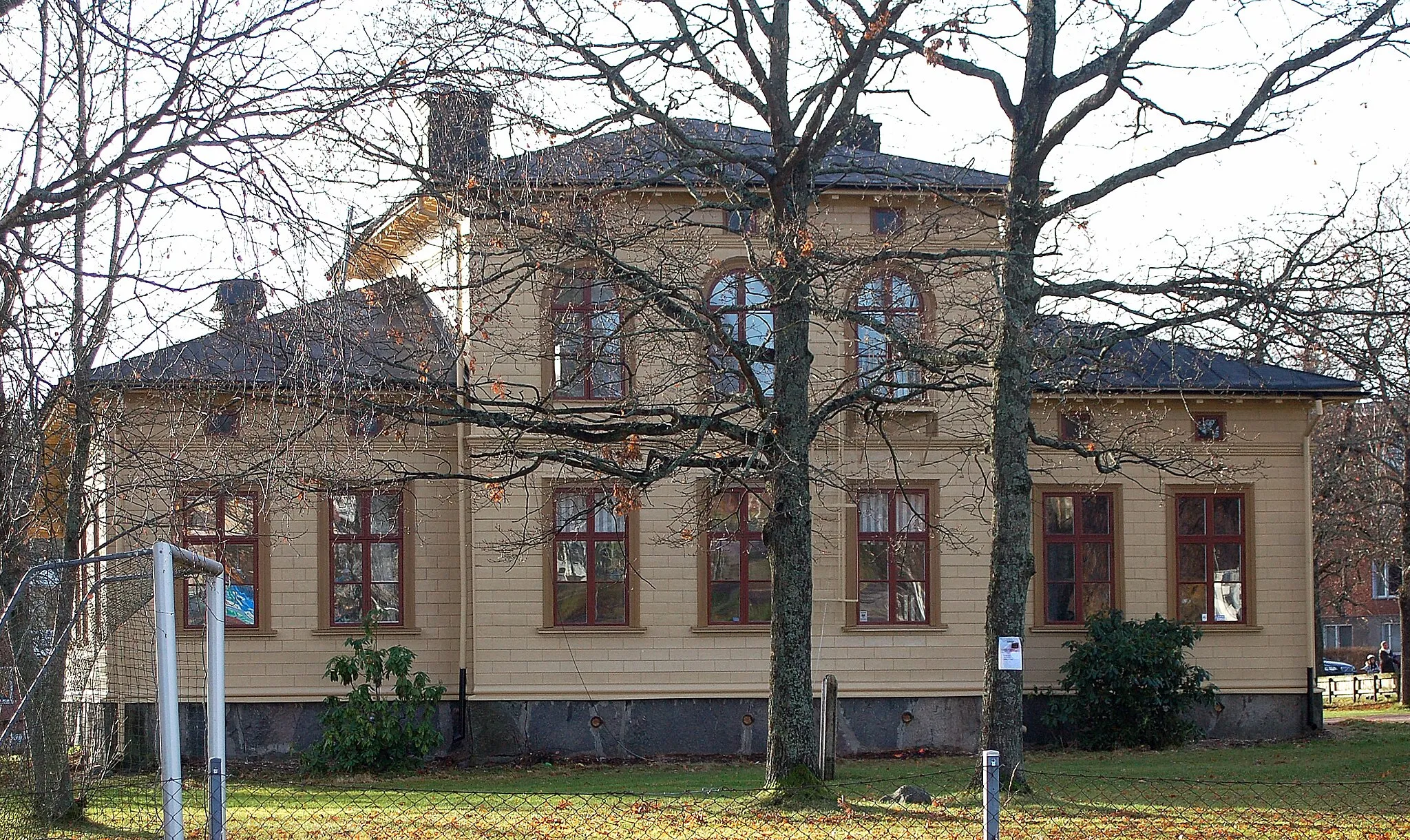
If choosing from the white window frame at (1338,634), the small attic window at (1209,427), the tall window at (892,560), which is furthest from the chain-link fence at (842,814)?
the white window frame at (1338,634)

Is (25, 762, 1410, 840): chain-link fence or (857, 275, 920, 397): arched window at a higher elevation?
(857, 275, 920, 397): arched window

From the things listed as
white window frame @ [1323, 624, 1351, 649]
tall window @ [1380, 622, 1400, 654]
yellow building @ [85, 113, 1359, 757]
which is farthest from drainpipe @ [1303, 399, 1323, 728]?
white window frame @ [1323, 624, 1351, 649]

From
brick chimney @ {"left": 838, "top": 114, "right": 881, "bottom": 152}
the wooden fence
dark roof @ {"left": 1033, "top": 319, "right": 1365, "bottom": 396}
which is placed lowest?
the wooden fence

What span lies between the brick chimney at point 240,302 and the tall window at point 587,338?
418 centimetres

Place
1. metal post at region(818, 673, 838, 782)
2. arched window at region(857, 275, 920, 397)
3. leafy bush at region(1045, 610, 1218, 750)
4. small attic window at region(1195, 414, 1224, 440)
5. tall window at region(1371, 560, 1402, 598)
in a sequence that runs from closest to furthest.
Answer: arched window at region(857, 275, 920, 397)
metal post at region(818, 673, 838, 782)
leafy bush at region(1045, 610, 1218, 750)
small attic window at region(1195, 414, 1224, 440)
tall window at region(1371, 560, 1402, 598)

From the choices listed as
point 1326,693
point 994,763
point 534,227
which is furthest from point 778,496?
point 1326,693

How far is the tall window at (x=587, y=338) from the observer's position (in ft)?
47.1

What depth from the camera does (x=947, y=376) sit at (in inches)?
588

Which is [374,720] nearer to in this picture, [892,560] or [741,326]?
[741,326]

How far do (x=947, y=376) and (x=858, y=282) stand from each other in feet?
5.32

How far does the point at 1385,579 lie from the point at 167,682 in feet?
150

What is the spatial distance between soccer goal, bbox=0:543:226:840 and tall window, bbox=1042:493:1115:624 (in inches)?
510

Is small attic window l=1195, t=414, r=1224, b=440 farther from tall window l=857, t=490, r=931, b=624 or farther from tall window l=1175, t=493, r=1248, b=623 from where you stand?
tall window l=857, t=490, r=931, b=624

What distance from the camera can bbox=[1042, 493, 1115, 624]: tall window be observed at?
76.4ft
